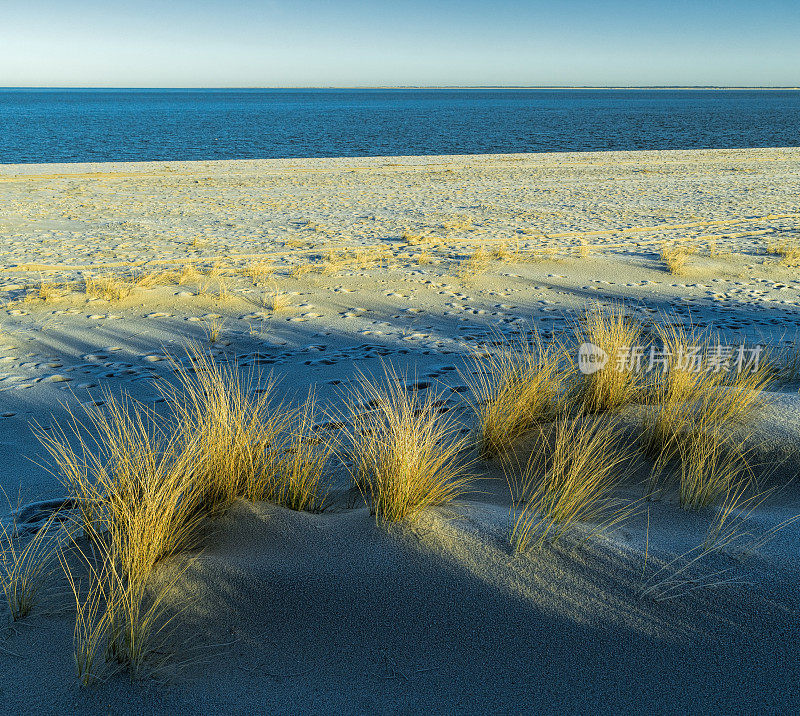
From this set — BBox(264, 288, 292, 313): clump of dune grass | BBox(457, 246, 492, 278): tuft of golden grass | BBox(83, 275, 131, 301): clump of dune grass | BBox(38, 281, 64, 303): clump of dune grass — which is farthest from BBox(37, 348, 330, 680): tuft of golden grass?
BBox(457, 246, 492, 278): tuft of golden grass

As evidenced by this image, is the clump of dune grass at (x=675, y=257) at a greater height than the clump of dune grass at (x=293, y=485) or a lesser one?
lesser

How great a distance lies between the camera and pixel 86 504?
2469mm

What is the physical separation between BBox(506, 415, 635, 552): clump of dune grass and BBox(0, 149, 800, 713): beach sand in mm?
81

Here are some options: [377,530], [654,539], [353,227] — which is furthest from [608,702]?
[353,227]

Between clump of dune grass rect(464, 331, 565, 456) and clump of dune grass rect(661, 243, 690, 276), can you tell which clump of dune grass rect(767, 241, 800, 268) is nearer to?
clump of dune grass rect(661, 243, 690, 276)

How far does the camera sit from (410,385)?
14.3 ft

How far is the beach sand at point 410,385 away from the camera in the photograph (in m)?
1.73

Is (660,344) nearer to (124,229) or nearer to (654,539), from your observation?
(654,539)

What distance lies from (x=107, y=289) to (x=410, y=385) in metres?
3.80

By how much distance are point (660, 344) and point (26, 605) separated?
4558 mm

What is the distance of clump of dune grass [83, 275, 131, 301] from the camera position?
638 cm

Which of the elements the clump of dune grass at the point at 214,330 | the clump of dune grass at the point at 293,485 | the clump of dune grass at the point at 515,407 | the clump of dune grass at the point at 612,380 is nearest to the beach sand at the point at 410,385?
the clump of dune grass at the point at 214,330

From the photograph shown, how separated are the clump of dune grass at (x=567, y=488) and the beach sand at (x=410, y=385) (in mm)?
81

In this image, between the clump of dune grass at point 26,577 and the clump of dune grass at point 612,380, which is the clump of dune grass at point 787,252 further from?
the clump of dune grass at point 26,577
